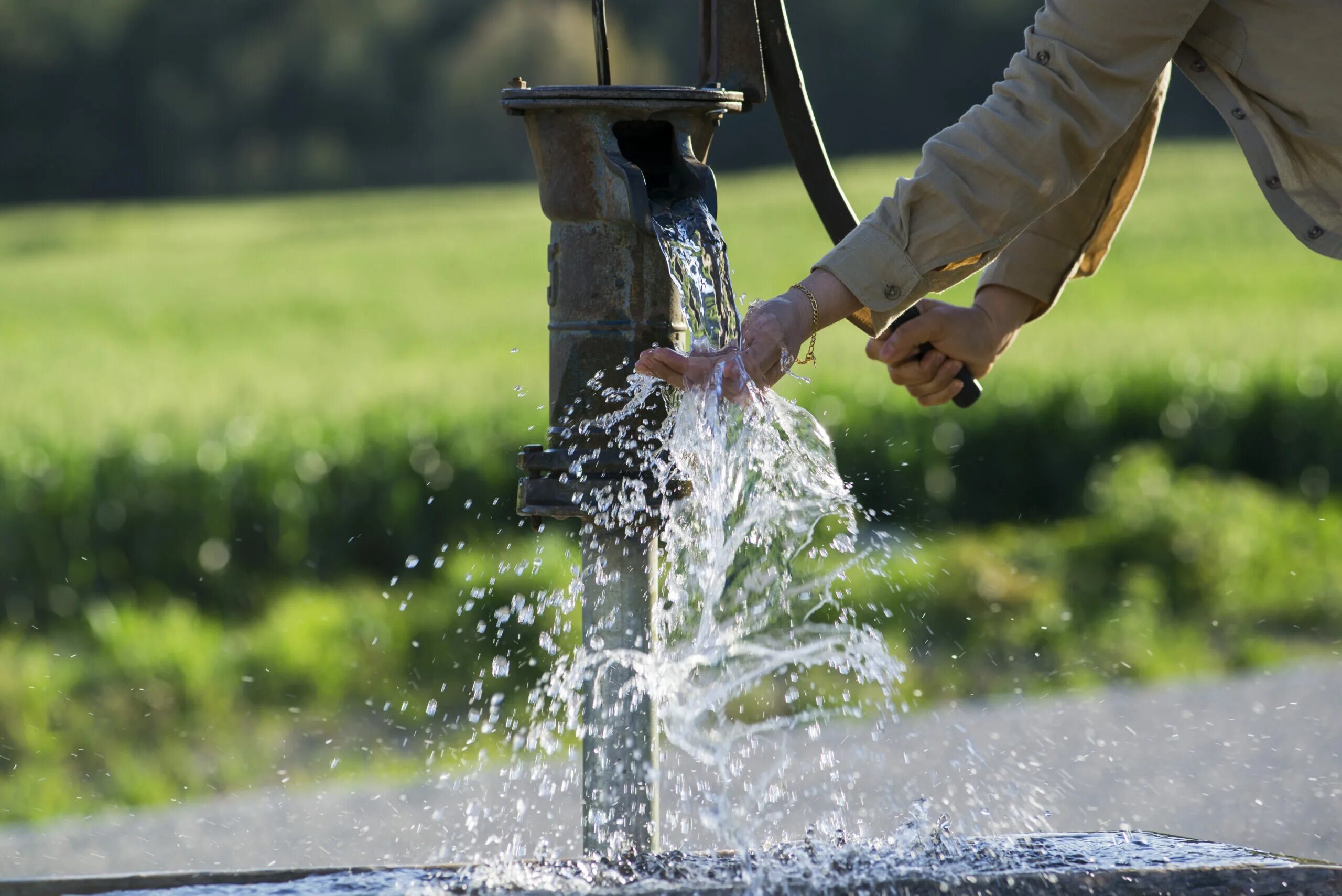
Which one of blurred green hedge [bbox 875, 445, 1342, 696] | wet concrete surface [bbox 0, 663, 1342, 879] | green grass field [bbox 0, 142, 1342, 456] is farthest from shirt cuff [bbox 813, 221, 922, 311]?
green grass field [bbox 0, 142, 1342, 456]

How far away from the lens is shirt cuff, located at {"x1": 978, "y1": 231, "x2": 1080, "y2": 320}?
2221 mm

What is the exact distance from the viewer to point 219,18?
22.9 meters

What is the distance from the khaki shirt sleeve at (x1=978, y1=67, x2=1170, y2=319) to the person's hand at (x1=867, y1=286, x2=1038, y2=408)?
0.06 metres

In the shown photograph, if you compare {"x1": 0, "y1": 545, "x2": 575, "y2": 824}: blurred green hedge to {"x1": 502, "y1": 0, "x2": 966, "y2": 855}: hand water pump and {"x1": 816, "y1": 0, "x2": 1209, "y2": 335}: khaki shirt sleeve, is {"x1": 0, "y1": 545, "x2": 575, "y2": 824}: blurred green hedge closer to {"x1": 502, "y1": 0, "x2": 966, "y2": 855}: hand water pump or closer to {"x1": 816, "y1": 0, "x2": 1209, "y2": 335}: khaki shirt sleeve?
{"x1": 502, "y1": 0, "x2": 966, "y2": 855}: hand water pump

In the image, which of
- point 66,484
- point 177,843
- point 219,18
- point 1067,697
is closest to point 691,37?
point 219,18

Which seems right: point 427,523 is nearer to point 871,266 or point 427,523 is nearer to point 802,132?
point 802,132

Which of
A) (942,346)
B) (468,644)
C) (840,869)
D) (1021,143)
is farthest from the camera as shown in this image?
(468,644)

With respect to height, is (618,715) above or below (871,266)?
below

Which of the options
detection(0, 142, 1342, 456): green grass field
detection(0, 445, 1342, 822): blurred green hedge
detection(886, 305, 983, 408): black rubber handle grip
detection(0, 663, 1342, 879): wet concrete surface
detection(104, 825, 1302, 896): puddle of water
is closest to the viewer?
detection(104, 825, 1302, 896): puddle of water

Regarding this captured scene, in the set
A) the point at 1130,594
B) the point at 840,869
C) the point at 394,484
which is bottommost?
the point at 1130,594

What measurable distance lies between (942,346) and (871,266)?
1.29ft

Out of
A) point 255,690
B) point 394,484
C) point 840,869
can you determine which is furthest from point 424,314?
point 840,869

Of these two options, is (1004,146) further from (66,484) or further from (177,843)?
(66,484)

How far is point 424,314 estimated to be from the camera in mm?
9891
